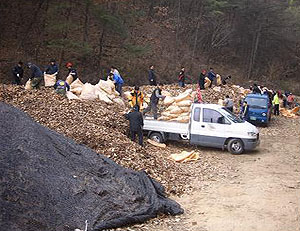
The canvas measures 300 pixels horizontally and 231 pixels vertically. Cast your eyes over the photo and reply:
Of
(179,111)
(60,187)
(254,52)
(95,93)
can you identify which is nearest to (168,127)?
(179,111)

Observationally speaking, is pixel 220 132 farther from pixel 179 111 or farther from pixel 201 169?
pixel 201 169

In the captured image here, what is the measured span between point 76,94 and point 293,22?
31041 mm

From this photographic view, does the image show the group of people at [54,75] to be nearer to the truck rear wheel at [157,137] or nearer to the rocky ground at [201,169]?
the rocky ground at [201,169]

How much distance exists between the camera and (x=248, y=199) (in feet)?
27.7

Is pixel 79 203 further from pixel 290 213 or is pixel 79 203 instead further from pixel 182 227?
pixel 290 213

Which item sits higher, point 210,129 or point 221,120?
point 221,120

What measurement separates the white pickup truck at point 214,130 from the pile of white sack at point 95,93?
295cm

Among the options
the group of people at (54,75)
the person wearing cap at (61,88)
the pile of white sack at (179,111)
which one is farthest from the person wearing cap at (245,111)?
the person wearing cap at (61,88)

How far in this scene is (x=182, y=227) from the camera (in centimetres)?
706

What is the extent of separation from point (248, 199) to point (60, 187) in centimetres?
456

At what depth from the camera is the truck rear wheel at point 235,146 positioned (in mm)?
12578

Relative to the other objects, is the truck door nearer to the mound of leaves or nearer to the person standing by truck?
the mound of leaves

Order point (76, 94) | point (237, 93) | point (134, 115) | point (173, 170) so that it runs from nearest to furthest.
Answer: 1. point (173, 170)
2. point (134, 115)
3. point (76, 94)
4. point (237, 93)

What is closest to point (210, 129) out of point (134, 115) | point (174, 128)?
point (174, 128)
